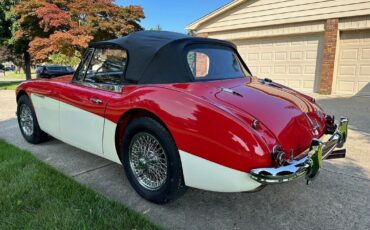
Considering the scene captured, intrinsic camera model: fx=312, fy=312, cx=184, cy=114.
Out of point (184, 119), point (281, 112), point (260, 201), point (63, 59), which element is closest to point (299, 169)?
point (281, 112)

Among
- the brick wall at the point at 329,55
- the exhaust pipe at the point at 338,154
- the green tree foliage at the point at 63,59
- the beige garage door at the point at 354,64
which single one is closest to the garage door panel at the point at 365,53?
the beige garage door at the point at 354,64

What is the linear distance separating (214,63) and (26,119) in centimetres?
320

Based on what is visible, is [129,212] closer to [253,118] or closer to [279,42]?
[253,118]

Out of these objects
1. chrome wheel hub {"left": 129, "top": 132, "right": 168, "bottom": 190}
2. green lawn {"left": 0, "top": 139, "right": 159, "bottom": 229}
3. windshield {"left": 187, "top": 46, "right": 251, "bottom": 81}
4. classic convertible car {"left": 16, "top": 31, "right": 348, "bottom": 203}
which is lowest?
green lawn {"left": 0, "top": 139, "right": 159, "bottom": 229}

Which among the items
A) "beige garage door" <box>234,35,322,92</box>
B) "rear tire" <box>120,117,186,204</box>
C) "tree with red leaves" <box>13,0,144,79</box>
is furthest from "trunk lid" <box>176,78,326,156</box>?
"tree with red leaves" <box>13,0,144,79</box>

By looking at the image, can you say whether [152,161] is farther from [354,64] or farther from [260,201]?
[354,64]

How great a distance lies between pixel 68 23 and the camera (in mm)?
16938

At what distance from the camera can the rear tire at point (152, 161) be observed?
2.71 m

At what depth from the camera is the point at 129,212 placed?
8.96 feet

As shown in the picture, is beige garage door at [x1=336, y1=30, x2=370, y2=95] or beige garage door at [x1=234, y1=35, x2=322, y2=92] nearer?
beige garage door at [x1=336, y1=30, x2=370, y2=95]

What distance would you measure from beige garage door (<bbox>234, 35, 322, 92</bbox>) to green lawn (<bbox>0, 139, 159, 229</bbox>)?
31.7 feet

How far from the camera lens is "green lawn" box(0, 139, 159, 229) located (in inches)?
101

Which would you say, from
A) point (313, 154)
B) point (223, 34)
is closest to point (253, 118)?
point (313, 154)

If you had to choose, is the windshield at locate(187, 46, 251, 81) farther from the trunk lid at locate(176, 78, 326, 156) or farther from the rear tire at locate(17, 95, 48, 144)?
the rear tire at locate(17, 95, 48, 144)
